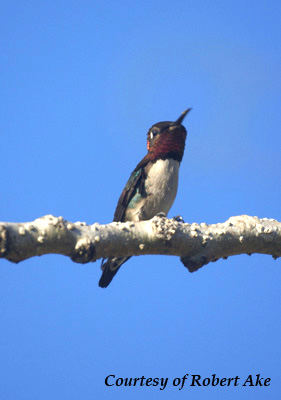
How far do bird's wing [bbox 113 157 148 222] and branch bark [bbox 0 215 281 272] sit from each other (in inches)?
75.2

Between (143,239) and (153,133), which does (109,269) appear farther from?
(143,239)

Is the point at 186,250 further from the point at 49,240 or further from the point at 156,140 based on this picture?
the point at 156,140

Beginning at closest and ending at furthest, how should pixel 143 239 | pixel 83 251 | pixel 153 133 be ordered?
pixel 83 251 → pixel 143 239 → pixel 153 133

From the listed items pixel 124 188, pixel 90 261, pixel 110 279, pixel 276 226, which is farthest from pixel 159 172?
pixel 90 261

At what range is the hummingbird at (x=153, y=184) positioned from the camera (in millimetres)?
5977

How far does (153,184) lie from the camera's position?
600 cm

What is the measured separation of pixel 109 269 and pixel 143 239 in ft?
7.39

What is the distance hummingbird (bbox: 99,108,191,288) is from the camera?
5.98m

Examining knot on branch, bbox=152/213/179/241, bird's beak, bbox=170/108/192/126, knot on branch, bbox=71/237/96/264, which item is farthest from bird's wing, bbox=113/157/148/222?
knot on branch, bbox=71/237/96/264

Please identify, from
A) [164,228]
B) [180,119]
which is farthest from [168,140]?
[164,228]

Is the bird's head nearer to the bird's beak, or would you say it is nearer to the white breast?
the bird's beak

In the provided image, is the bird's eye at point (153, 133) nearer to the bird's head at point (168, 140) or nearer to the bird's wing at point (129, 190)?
the bird's head at point (168, 140)

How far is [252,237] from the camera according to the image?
4.29 meters

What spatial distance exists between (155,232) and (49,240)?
865 mm
